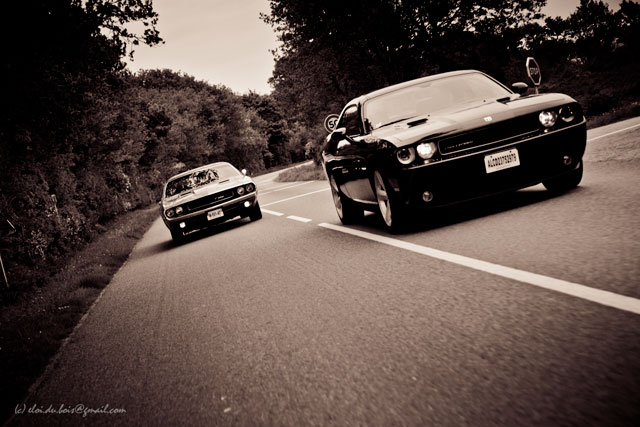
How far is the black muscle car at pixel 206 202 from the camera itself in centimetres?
1091

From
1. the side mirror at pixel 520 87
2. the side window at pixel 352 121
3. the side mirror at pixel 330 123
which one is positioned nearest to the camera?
the side mirror at pixel 520 87

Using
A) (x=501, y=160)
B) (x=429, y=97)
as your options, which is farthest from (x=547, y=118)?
(x=429, y=97)

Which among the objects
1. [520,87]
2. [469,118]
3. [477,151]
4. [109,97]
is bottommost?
[477,151]

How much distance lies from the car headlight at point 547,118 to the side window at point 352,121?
2.19 m

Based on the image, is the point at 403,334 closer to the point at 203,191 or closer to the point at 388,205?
the point at 388,205

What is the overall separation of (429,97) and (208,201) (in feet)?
19.9

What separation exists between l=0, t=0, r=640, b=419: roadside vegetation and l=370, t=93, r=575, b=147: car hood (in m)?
4.01

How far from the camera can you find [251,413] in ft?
8.05

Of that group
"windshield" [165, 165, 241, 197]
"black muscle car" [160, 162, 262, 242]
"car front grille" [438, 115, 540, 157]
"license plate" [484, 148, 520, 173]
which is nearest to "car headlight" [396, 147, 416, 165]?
"car front grille" [438, 115, 540, 157]

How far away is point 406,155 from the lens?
523cm

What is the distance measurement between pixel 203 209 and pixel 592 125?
37.5 ft

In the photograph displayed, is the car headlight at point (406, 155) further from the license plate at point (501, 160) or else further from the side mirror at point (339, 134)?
the side mirror at point (339, 134)

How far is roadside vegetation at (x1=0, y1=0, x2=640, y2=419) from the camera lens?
32.6 ft

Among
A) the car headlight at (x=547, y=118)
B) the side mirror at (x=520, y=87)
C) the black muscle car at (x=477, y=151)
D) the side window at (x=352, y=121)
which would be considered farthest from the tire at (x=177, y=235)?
the car headlight at (x=547, y=118)
